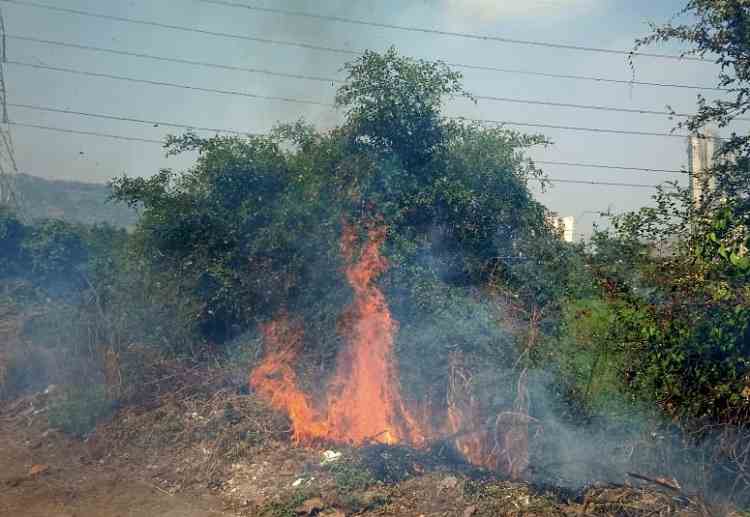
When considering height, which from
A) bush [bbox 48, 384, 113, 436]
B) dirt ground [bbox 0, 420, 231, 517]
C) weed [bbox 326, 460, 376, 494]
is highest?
bush [bbox 48, 384, 113, 436]

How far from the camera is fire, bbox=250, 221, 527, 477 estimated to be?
8.50 m

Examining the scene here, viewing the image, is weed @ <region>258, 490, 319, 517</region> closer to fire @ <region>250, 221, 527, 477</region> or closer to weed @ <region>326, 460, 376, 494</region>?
weed @ <region>326, 460, 376, 494</region>

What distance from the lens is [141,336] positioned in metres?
12.3

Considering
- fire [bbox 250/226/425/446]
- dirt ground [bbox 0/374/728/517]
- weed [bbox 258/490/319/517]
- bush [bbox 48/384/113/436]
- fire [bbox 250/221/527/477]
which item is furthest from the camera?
bush [bbox 48/384/113/436]

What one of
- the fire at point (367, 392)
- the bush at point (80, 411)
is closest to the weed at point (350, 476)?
the fire at point (367, 392)

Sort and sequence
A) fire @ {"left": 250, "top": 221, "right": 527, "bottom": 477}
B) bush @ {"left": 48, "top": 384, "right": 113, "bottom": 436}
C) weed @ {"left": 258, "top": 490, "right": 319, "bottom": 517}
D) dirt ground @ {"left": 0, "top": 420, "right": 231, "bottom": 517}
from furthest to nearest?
1. bush @ {"left": 48, "top": 384, "right": 113, "bottom": 436}
2. fire @ {"left": 250, "top": 221, "right": 527, "bottom": 477}
3. dirt ground @ {"left": 0, "top": 420, "right": 231, "bottom": 517}
4. weed @ {"left": 258, "top": 490, "right": 319, "bottom": 517}

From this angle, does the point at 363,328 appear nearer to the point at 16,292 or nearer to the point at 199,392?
the point at 199,392

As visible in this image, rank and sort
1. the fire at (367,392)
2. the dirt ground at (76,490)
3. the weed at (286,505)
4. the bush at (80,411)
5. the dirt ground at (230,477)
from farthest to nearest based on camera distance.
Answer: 1. the bush at (80,411)
2. the fire at (367,392)
3. the dirt ground at (76,490)
4. the weed at (286,505)
5. the dirt ground at (230,477)

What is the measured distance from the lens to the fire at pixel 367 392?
850 cm

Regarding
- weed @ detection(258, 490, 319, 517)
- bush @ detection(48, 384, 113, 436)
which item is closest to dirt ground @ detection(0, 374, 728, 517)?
weed @ detection(258, 490, 319, 517)

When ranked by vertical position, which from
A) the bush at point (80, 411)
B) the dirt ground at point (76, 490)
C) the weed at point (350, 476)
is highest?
the bush at point (80, 411)

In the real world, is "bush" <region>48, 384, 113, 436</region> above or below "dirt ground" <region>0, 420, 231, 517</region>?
above

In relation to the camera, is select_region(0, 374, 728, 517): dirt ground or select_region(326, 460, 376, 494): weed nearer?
select_region(0, 374, 728, 517): dirt ground

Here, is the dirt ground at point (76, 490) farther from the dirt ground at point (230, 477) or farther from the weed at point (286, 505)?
→ the weed at point (286, 505)
